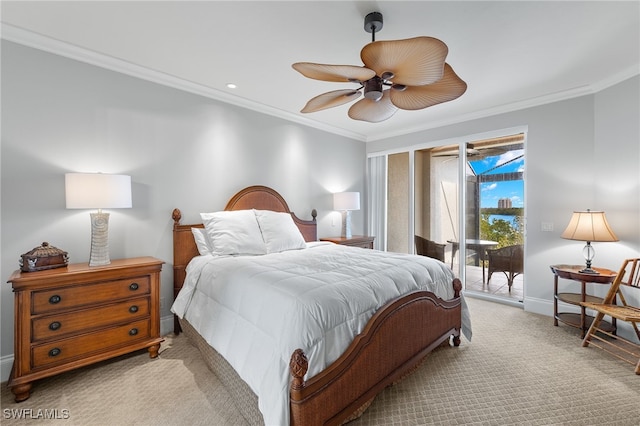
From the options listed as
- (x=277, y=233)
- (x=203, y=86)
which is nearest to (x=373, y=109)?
(x=277, y=233)

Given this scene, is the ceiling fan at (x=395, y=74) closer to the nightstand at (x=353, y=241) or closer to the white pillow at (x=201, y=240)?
the white pillow at (x=201, y=240)

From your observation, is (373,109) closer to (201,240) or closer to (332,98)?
(332,98)

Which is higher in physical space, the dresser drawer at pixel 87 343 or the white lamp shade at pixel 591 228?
the white lamp shade at pixel 591 228

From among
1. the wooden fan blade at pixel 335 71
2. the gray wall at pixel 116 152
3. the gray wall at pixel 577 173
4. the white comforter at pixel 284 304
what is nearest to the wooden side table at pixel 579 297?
the gray wall at pixel 577 173

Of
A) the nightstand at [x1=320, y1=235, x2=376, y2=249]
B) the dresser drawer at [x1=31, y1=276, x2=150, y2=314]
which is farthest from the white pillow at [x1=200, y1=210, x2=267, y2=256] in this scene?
the nightstand at [x1=320, y1=235, x2=376, y2=249]

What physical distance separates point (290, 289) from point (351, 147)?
13.1 ft

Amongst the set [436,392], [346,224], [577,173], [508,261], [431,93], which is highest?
[431,93]

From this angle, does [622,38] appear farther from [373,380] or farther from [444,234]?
[373,380]

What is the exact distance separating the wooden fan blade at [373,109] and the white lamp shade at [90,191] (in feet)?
6.94

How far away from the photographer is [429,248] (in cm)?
460

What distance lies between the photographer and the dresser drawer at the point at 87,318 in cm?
197

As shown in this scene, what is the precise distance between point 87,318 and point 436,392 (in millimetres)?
2632

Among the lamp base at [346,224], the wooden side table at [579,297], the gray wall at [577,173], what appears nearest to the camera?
the wooden side table at [579,297]

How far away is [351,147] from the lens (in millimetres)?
5223
